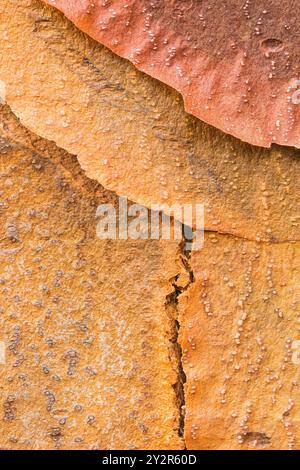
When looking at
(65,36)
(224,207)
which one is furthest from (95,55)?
(224,207)

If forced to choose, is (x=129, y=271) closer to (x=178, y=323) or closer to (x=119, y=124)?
(x=178, y=323)

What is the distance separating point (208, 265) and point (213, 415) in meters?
0.23

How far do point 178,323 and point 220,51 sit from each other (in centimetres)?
41

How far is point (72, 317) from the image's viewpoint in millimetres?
1194

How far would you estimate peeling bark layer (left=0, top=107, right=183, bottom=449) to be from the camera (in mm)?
1188

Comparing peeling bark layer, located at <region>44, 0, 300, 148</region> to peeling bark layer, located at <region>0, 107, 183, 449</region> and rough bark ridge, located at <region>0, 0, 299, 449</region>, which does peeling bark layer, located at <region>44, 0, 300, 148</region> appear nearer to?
rough bark ridge, located at <region>0, 0, 299, 449</region>

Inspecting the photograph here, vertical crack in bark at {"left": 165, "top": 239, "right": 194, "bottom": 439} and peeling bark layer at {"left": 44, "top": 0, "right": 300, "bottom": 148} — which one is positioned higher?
peeling bark layer at {"left": 44, "top": 0, "right": 300, "bottom": 148}

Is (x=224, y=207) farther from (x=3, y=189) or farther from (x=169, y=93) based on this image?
(x=3, y=189)

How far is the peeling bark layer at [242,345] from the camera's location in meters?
1.16

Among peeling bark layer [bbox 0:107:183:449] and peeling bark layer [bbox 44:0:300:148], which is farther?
peeling bark layer [bbox 0:107:183:449]

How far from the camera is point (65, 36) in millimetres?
1139

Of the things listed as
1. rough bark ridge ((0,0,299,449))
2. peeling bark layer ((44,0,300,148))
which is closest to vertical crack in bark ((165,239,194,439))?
rough bark ridge ((0,0,299,449))

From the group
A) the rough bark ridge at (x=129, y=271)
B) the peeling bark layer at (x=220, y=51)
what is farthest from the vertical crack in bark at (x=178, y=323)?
the peeling bark layer at (x=220, y=51)

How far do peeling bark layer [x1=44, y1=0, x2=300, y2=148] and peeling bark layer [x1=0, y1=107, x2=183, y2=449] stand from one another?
0.67 ft
